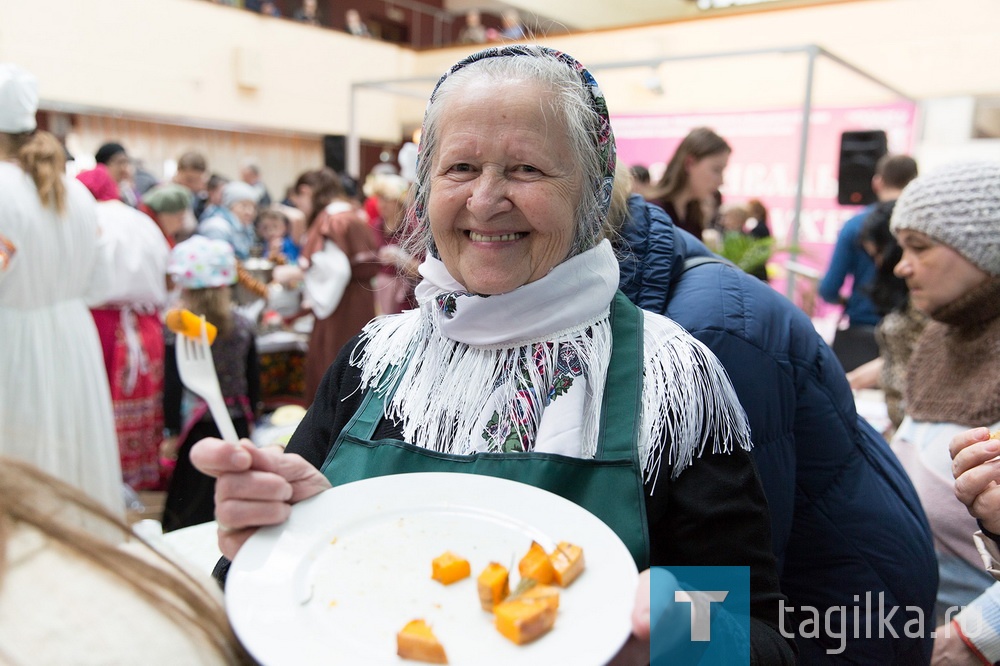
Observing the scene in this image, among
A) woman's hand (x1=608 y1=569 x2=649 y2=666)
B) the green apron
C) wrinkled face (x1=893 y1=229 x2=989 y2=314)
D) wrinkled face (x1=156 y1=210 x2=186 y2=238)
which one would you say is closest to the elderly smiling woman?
the green apron

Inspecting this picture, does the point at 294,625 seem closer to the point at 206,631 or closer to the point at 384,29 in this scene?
the point at 206,631

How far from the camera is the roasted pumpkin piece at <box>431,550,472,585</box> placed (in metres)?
0.84

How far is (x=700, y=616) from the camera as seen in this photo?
2.86 feet

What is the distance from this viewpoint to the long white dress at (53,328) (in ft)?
9.99

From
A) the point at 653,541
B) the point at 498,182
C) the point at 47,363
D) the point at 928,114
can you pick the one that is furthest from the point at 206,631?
the point at 928,114

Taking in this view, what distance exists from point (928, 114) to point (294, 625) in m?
10.0

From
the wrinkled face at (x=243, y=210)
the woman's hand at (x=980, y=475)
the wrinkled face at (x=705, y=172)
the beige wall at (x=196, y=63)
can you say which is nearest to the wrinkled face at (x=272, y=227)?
the wrinkled face at (x=243, y=210)

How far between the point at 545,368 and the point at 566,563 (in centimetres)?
45

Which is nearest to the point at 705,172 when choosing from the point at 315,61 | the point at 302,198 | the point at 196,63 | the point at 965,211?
the point at 965,211

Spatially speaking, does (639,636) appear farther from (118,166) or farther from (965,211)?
(118,166)

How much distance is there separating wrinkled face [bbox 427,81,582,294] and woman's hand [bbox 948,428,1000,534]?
84 centimetres

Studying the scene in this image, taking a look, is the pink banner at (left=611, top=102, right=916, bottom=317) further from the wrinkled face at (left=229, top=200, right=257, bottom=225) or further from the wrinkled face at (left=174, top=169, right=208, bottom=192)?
the wrinkled face at (left=174, top=169, right=208, bottom=192)

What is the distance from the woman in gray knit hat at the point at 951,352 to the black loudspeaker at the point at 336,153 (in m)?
8.95

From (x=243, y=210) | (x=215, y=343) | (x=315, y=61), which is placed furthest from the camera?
(x=315, y=61)
